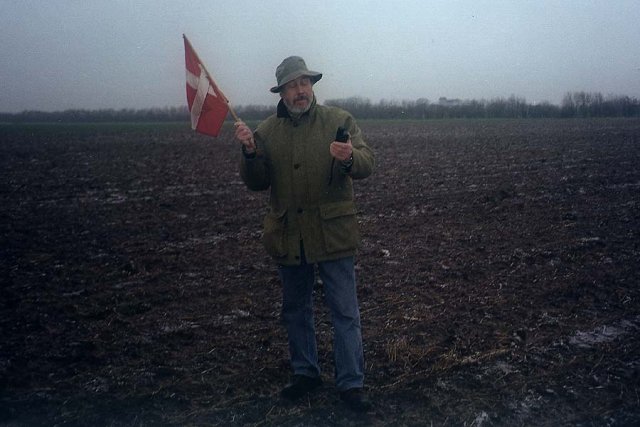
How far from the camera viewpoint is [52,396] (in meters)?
3.92

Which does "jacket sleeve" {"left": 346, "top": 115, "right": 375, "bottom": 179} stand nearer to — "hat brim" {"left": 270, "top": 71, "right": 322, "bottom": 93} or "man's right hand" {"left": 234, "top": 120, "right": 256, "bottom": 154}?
"hat brim" {"left": 270, "top": 71, "right": 322, "bottom": 93}

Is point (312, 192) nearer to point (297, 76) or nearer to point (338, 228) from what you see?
point (338, 228)

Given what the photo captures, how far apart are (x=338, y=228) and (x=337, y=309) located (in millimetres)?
495

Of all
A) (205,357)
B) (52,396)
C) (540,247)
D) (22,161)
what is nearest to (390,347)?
(205,357)

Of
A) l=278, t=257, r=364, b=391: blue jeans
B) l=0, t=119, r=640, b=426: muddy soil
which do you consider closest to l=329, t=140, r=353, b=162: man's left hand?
l=278, t=257, r=364, b=391: blue jeans

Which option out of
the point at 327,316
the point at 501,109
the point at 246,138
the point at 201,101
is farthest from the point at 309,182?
the point at 501,109

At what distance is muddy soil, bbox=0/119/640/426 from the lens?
3.79 meters

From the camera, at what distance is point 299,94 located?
A: 141 inches

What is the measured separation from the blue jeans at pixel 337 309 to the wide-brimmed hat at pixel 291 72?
3.58 ft

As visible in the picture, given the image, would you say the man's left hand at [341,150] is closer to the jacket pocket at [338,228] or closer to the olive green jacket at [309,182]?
the olive green jacket at [309,182]

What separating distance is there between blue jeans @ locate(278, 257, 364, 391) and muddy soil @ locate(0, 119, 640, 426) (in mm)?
260

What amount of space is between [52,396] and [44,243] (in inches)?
196

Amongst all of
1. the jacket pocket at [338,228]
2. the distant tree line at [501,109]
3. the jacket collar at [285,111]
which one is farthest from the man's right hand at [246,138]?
the distant tree line at [501,109]

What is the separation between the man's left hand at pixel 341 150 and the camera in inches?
133
